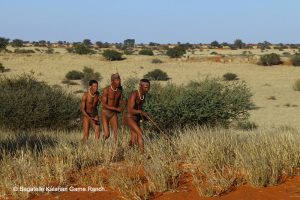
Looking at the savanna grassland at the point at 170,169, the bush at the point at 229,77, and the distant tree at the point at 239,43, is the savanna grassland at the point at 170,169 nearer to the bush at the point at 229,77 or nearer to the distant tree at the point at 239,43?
the bush at the point at 229,77

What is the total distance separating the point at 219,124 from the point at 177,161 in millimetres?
8396

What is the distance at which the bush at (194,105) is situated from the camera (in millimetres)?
17172

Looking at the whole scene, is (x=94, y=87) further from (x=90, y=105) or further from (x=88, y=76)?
(x=88, y=76)

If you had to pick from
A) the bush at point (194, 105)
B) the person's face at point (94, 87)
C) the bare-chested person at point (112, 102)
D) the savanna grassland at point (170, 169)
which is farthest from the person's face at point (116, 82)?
the bush at point (194, 105)

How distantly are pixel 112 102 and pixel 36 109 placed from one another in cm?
668

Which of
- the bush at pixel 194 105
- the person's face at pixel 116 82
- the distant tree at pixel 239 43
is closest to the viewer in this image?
the person's face at pixel 116 82

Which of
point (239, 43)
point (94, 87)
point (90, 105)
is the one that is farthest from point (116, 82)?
point (239, 43)

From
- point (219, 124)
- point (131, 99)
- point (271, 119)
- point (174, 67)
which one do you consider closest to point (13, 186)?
point (131, 99)

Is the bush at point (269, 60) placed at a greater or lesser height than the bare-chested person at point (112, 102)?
lesser

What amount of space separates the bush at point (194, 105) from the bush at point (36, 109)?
309 centimetres

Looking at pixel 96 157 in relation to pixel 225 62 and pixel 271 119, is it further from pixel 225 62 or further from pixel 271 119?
pixel 225 62

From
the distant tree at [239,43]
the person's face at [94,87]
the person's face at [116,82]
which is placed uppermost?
the person's face at [116,82]

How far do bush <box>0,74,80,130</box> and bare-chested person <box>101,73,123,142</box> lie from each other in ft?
20.7

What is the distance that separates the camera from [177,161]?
9070mm
